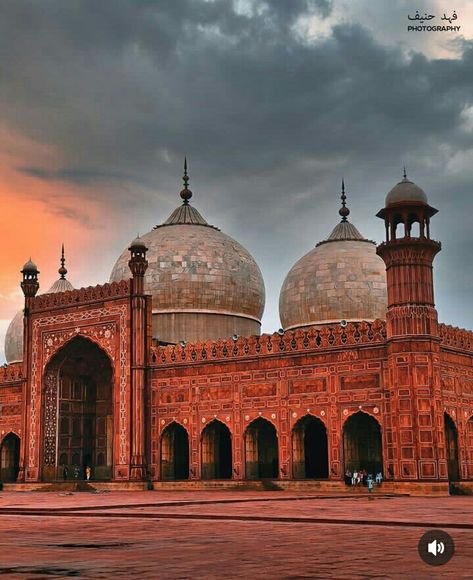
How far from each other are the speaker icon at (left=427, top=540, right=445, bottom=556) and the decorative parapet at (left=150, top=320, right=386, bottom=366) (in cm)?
1312

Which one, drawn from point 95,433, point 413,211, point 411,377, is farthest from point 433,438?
point 95,433

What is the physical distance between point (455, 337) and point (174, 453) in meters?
8.37

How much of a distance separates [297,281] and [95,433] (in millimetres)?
7815

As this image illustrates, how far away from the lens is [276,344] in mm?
22016

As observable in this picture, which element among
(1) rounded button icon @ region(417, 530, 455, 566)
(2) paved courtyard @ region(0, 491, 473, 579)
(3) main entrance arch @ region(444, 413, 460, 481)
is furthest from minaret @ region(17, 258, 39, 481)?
(1) rounded button icon @ region(417, 530, 455, 566)

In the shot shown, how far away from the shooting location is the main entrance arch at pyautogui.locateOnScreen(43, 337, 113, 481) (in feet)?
85.4

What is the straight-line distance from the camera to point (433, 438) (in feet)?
62.8

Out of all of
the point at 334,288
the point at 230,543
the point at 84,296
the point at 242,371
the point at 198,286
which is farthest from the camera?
the point at 198,286

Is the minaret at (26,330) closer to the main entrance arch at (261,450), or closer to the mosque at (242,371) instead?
the mosque at (242,371)

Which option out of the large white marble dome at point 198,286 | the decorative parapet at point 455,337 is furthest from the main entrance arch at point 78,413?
the decorative parapet at point 455,337

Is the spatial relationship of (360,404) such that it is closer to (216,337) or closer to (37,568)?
(216,337)

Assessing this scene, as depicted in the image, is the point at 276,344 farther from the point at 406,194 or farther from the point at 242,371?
the point at 406,194

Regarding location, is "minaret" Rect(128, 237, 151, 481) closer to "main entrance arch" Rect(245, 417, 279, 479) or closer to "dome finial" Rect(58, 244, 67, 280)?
"main entrance arch" Rect(245, 417, 279, 479)

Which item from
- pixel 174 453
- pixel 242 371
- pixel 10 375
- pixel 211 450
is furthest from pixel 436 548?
pixel 10 375
